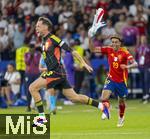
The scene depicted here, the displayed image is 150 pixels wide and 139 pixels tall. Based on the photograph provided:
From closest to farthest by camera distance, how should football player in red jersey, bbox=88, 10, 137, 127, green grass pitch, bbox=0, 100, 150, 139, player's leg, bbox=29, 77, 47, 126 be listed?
green grass pitch, bbox=0, 100, 150, 139
player's leg, bbox=29, 77, 47, 126
football player in red jersey, bbox=88, 10, 137, 127

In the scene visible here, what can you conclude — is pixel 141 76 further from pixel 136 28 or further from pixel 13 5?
pixel 13 5

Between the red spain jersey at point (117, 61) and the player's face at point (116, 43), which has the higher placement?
the player's face at point (116, 43)

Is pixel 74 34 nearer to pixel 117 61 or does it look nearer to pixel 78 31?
pixel 78 31

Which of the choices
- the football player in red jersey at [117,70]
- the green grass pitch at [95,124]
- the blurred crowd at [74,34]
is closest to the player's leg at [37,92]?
the green grass pitch at [95,124]

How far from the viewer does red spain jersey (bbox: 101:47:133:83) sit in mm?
Result: 19391

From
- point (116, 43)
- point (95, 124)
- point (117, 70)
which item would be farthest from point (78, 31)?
point (116, 43)

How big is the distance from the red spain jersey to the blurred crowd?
704 centimetres

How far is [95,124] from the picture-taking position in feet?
64.1

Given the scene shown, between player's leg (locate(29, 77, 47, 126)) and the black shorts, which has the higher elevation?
the black shorts

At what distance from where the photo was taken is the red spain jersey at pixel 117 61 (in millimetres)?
19391

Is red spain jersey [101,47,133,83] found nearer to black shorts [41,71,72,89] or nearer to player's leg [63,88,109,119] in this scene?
player's leg [63,88,109,119]

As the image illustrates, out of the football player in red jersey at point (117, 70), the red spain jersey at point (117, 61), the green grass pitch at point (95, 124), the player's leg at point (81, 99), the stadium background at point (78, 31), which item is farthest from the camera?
the stadium background at point (78, 31)

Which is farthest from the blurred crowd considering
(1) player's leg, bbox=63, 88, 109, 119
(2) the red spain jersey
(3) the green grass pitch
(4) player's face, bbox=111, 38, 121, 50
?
(1) player's leg, bbox=63, 88, 109, 119

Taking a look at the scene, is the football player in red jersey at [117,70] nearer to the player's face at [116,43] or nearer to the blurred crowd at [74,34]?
the player's face at [116,43]
